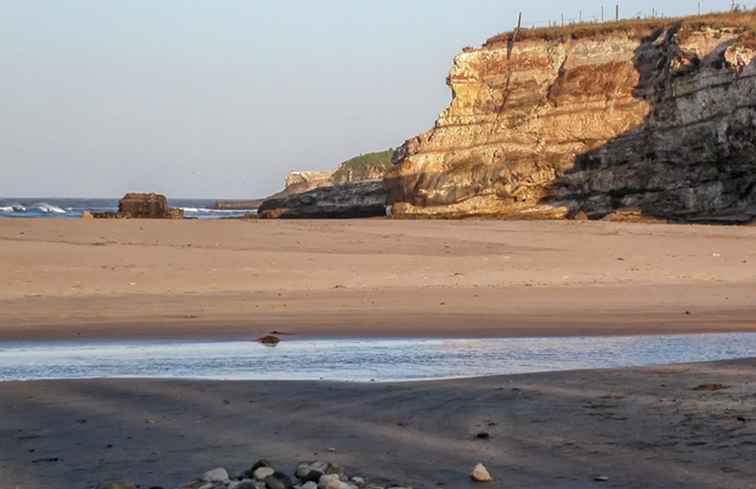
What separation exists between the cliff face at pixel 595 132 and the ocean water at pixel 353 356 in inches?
1014

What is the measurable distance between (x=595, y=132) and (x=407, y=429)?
35.6 metres

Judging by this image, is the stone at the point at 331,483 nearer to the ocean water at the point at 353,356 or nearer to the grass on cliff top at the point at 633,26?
the ocean water at the point at 353,356

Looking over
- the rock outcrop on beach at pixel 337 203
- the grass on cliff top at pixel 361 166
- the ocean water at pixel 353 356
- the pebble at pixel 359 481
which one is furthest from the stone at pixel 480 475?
the grass on cliff top at pixel 361 166

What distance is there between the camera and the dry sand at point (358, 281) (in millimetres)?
12359

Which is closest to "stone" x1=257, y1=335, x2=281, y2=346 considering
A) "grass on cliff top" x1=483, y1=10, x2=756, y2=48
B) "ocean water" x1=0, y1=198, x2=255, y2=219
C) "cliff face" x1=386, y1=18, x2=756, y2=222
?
"cliff face" x1=386, y1=18, x2=756, y2=222

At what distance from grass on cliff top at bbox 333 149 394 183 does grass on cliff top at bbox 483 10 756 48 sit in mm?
50881

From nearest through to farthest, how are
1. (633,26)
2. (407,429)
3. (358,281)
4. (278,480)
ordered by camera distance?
(278,480)
(407,429)
(358,281)
(633,26)

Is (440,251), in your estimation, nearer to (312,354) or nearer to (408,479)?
(312,354)

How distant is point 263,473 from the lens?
14.3 feet

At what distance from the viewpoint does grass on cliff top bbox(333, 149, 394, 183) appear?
10050 cm

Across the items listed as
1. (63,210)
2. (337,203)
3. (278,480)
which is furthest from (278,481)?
(63,210)

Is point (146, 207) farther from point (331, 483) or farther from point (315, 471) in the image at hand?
point (331, 483)

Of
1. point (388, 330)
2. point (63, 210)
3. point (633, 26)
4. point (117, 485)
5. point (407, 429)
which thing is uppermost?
point (633, 26)

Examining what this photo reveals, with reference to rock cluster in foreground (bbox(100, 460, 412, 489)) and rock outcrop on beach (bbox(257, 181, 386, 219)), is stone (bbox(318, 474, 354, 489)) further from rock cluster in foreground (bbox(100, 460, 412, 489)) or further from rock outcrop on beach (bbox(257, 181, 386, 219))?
rock outcrop on beach (bbox(257, 181, 386, 219))
